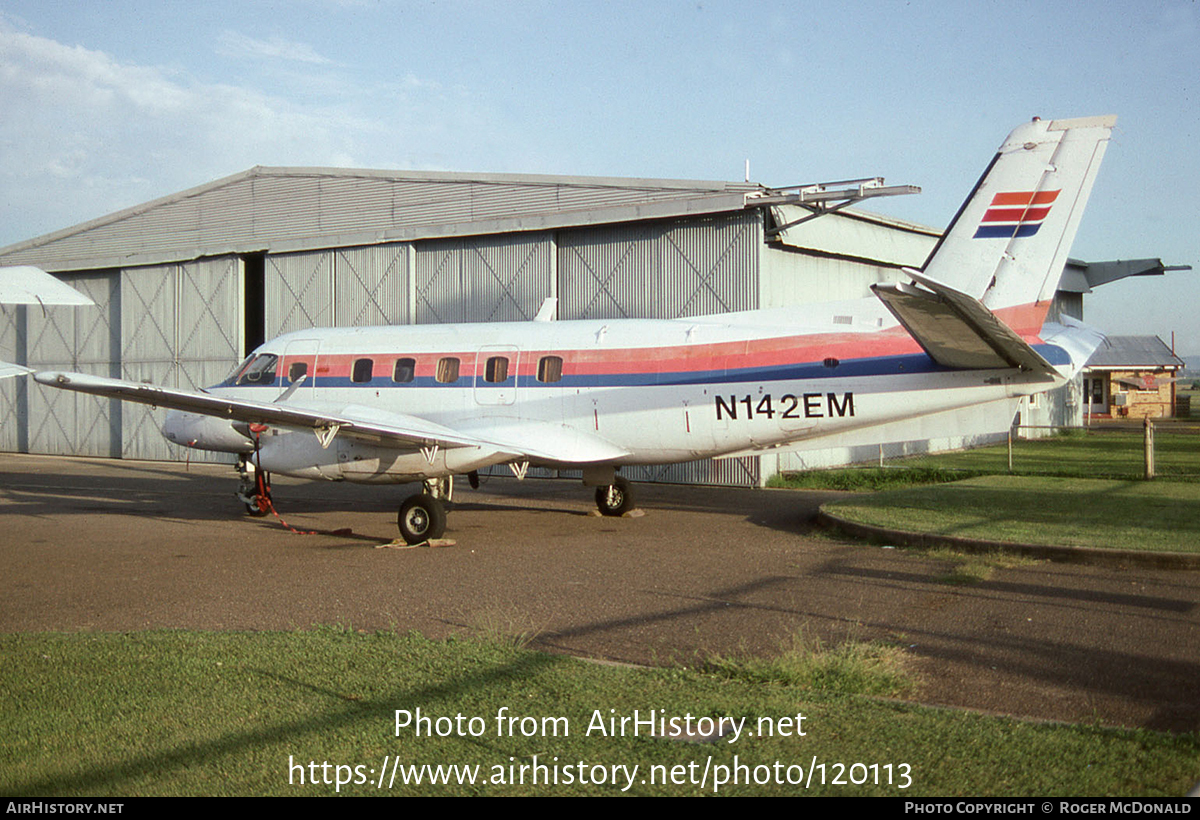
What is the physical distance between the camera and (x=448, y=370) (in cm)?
1664

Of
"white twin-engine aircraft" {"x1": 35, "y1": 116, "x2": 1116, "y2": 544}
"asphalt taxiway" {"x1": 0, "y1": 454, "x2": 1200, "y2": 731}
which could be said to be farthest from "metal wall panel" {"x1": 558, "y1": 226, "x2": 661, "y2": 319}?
"asphalt taxiway" {"x1": 0, "y1": 454, "x2": 1200, "y2": 731}

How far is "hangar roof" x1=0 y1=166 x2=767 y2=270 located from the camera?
24.0m

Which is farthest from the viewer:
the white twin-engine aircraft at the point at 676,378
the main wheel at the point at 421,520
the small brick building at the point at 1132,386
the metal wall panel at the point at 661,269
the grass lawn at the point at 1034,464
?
the small brick building at the point at 1132,386

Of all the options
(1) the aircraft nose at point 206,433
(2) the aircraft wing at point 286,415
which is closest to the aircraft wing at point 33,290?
(2) the aircraft wing at point 286,415

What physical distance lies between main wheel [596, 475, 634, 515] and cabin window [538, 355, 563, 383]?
2791 millimetres

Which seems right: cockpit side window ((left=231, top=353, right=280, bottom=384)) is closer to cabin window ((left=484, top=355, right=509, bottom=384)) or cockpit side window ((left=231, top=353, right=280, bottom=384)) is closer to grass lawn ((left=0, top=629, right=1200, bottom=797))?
cabin window ((left=484, top=355, right=509, bottom=384))

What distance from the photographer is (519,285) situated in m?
25.9

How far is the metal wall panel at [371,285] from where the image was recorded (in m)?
28.0

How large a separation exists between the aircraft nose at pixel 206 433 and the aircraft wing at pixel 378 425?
283cm

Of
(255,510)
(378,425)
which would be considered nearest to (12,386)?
(255,510)

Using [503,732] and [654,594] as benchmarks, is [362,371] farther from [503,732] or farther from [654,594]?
[503,732]

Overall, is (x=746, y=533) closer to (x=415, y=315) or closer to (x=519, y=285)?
(x=519, y=285)

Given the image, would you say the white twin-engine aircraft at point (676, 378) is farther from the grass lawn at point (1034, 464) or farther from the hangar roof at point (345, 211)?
the grass lawn at point (1034, 464)
